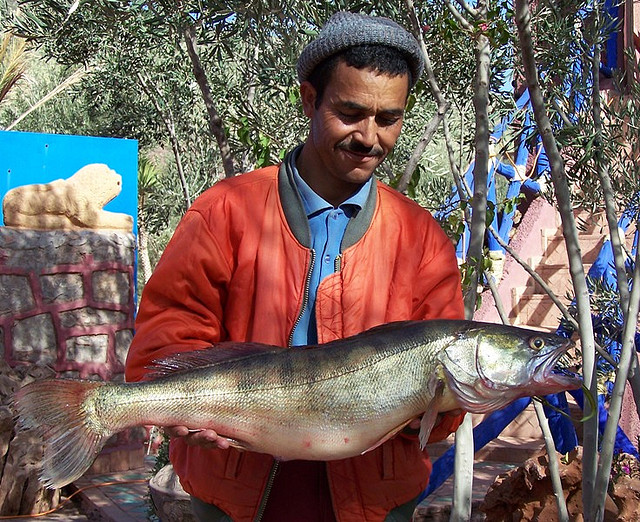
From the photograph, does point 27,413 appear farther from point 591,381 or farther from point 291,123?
point 291,123

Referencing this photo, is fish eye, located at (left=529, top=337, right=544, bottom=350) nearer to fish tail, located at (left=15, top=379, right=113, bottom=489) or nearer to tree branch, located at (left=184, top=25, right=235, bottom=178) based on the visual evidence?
fish tail, located at (left=15, top=379, right=113, bottom=489)

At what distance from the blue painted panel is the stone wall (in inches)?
22.3

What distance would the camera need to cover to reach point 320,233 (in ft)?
8.06

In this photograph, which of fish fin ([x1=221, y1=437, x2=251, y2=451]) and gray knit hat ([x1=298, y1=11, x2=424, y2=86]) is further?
gray knit hat ([x1=298, y1=11, x2=424, y2=86])

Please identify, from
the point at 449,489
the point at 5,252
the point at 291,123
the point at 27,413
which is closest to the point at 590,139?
the point at 27,413

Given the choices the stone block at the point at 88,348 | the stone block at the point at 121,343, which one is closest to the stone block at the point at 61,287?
the stone block at the point at 88,348

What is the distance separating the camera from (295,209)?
95.6 inches

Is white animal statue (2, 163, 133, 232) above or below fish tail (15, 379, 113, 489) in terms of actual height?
above

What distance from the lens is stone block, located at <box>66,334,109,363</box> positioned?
840 cm

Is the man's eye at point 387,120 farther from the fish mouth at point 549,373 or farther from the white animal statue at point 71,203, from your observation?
the white animal statue at point 71,203

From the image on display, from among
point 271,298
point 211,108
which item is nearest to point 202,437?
point 271,298

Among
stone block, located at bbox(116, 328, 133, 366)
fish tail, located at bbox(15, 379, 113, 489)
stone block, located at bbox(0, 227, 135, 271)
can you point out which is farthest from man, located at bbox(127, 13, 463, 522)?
stone block, located at bbox(116, 328, 133, 366)

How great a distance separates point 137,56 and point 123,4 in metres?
3.20

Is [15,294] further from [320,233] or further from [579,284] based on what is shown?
[320,233]
